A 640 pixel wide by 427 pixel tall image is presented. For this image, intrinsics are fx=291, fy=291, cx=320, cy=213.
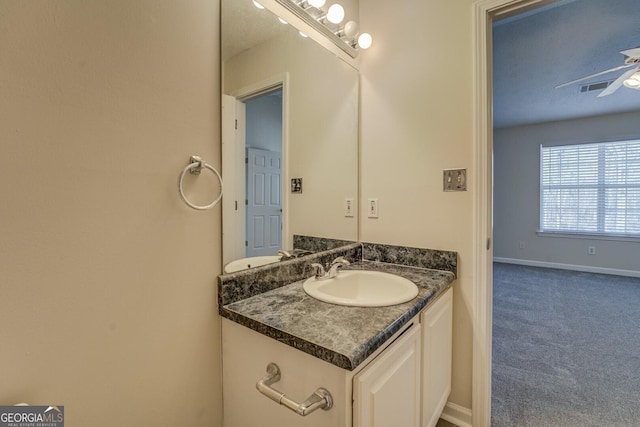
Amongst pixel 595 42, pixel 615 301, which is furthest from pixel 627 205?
pixel 595 42

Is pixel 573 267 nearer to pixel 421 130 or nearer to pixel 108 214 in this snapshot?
pixel 421 130

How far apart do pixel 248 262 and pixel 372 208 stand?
0.87 metres

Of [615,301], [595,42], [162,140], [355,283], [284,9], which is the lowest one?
[615,301]

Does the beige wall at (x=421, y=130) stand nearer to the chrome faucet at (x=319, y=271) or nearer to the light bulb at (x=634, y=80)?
the chrome faucet at (x=319, y=271)

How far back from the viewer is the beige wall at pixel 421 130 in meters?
1.47

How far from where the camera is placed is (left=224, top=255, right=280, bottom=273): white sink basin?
3.65 feet

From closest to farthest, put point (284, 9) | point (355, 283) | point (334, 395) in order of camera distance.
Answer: point (334, 395), point (284, 9), point (355, 283)

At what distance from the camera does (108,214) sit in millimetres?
806

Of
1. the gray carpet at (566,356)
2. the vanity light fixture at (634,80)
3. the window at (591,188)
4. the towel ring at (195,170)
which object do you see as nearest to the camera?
the towel ring at (195,170)

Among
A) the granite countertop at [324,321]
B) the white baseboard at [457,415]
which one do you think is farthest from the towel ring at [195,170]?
the white baseboard at [457,415]

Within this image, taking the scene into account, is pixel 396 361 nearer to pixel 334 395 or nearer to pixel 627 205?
pixel 334 395

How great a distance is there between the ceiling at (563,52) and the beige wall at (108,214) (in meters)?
2.43

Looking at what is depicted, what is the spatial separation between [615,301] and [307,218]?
404 centimetres

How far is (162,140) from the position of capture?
911 millimetres
